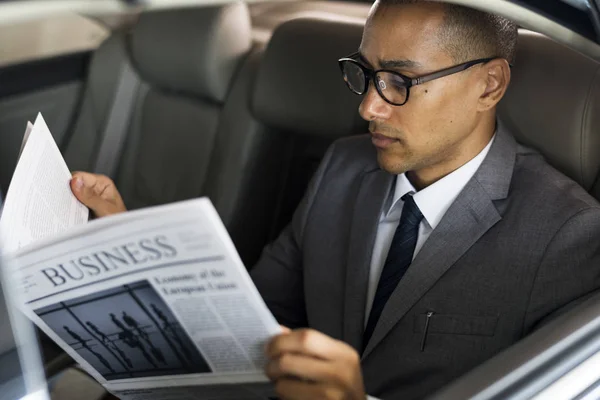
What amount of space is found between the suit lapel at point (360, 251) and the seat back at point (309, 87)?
384mm

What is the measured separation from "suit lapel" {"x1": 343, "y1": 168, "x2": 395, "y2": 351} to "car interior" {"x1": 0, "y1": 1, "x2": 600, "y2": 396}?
28 cm

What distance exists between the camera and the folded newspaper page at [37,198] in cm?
97

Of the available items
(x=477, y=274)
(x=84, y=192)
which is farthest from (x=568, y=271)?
(x=84, y=192)

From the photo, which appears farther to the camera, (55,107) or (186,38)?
(55,107)

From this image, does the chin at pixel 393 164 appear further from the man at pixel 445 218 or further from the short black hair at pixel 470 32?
the short black hair at pixel 470 32

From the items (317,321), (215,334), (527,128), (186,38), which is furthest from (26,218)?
(186,38)

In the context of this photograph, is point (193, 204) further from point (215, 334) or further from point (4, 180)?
point (4, 180)

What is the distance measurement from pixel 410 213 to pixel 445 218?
9 centimetres

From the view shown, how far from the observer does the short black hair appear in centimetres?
129

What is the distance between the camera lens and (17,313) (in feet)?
2.69

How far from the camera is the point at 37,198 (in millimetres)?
1088

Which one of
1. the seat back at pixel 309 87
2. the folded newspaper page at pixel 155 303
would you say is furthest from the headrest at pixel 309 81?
the folded newspaper page at pixel 155 303

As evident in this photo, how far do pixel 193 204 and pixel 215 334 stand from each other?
0.69 feet

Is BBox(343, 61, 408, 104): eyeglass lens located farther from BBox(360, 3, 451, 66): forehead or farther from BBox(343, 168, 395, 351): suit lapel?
BBox(343, 168, 395, 351): suit lapel
